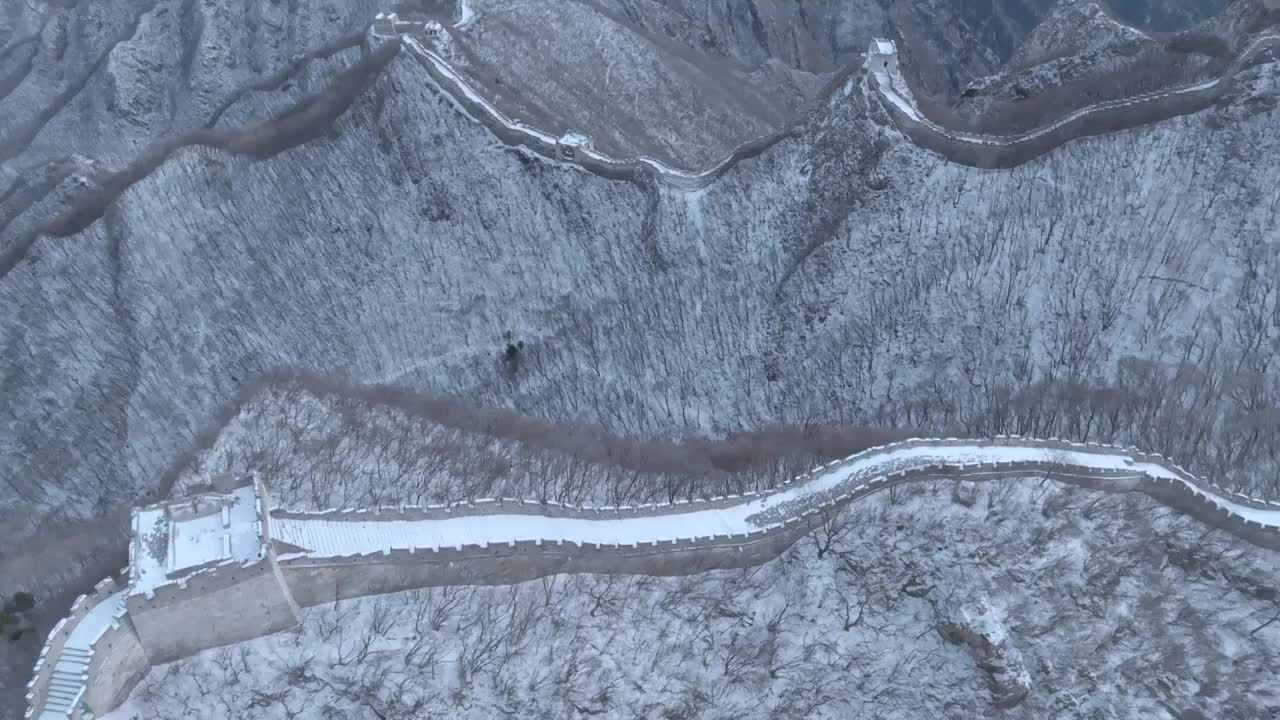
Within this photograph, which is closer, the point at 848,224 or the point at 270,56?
the point at 848,224

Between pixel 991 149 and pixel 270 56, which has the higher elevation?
pixel 270 56

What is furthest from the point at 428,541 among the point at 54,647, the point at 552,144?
the point at 552,144

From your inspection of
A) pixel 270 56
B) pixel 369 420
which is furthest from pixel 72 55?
pixel 369 420

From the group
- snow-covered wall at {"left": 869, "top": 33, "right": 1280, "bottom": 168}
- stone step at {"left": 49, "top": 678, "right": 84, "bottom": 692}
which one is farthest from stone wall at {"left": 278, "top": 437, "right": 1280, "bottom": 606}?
snow-covered wall at {"left": 869, "top": 33, "right": 1280, "bottom": 168}

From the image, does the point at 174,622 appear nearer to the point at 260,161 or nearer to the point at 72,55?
the point at 260,161

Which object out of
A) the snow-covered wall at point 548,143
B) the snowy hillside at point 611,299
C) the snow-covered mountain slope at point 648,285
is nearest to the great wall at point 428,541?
the snowy hillside at point 611,299

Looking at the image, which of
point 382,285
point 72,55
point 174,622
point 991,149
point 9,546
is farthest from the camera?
point 72,55

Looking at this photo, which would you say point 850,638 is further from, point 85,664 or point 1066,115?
point 1066,115

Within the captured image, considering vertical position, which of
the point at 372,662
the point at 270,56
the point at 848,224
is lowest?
the point at 372,662

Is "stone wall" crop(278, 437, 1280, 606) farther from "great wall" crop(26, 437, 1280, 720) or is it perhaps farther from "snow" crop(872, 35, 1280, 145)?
"snow" crop(872, 35, 1280, 145)
